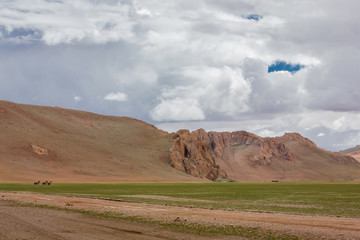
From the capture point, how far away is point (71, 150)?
16025cm

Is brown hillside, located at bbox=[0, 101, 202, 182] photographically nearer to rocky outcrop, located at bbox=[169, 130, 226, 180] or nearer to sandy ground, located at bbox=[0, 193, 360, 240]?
rocky outcrop, located at bbox=[169, 130, 226, 180]

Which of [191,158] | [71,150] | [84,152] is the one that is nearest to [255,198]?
[71,150]

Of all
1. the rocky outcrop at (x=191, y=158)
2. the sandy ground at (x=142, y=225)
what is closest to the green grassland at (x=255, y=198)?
the sandy ground at (x=142, y=225)

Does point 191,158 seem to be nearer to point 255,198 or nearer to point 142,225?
point 255,198

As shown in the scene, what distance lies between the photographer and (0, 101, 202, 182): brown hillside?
14045 centimetres

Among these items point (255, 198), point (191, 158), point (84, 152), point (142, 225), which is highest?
point (191, 158)

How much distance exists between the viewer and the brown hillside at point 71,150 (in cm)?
14045

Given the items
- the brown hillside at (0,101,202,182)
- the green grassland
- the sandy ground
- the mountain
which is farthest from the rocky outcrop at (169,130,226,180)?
the sandy ground

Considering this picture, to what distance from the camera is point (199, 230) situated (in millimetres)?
22156

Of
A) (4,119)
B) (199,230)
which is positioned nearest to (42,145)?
(4,119)

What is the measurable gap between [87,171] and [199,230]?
13034cm

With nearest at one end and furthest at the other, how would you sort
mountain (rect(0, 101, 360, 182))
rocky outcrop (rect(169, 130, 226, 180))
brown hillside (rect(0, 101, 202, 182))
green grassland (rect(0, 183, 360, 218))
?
green grassland (rect(0, 183, 360, 218)), brown hillside (rect(0, 101, 202, 182)), mountain (rect(0, 101, 360, 182)), rocky outcrop (rect(169, 130, 226, 180))

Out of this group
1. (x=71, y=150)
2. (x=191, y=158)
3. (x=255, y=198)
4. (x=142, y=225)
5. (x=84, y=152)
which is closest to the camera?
(x=142, y=225)

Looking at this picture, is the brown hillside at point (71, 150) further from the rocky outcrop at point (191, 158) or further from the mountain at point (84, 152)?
the rocky outcrop at point (191, 158)
